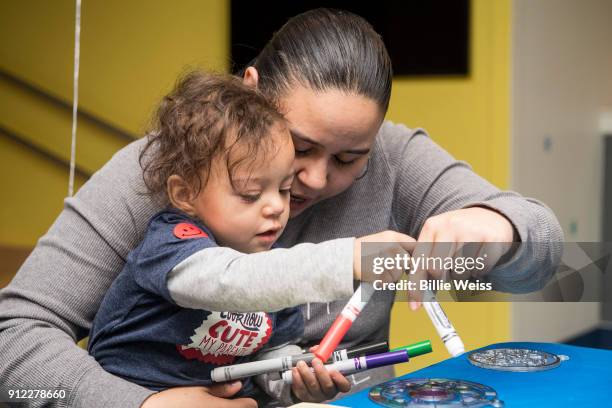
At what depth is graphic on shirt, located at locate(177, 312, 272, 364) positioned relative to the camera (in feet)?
3.22

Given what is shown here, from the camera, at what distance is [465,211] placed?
0.99m

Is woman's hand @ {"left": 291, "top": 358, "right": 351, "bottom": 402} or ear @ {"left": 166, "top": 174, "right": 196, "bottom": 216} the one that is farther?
ear @ {"left": 166, "top": 174, "right": 196, "bottom": 216}

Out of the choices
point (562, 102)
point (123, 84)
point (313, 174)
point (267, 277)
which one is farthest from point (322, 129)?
point (123, 84)

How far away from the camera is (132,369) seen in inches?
40.3

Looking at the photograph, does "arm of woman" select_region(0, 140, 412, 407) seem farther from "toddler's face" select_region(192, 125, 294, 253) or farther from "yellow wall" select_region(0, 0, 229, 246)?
"yellow wall" select_region(0, 0, 229, 246)

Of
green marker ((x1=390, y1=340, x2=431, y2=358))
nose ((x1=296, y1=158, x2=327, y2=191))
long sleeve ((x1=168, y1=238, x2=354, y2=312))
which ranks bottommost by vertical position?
green marker ((x1=390, y1=340, x2=431, y2=358))

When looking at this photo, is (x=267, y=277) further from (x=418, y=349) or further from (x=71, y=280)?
(x=71, y=280)

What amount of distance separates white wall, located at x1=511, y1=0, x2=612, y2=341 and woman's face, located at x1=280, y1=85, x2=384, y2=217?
145 centimetres

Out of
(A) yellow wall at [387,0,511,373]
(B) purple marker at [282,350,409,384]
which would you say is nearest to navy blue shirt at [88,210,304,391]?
(B) purple marker at [282,350,409,384]

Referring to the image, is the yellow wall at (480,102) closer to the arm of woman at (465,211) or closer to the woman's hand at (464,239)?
the arm of woman at (465,211)

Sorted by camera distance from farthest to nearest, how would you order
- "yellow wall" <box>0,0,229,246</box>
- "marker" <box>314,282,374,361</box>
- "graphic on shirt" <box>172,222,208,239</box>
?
"yellow wall" <box>0,0,229,246</box> → "graphic on shirt" <box>172,222,208,239</box> → "marker" <box>314,282,374,361</box>

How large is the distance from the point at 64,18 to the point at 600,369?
2782 millimetres

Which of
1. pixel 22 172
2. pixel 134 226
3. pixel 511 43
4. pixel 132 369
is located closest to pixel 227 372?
pixel 132 369

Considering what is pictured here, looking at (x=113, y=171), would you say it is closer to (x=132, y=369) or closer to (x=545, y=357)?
(x=132, y=369)
